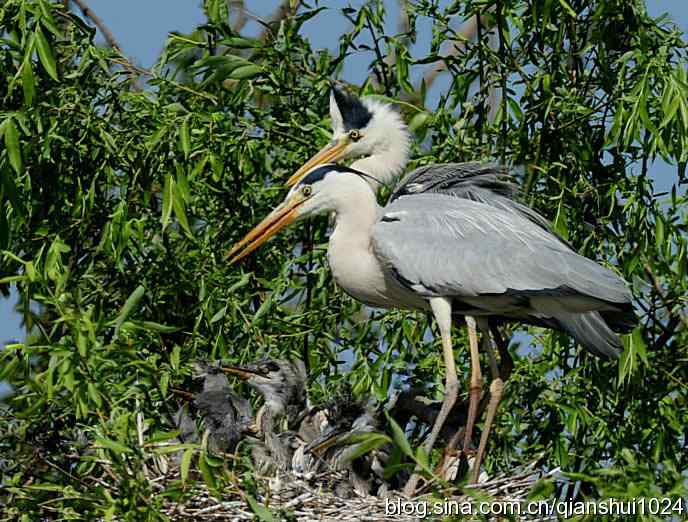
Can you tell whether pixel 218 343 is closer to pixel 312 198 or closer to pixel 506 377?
pixel 312 198

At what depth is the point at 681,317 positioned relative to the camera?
20.7 ft

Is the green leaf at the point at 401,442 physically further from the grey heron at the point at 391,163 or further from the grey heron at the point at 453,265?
the grey heron at the point at 391,163

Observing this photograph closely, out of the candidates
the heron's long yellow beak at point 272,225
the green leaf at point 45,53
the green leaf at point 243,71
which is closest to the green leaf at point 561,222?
the heron's long yellow beak at point 272,225

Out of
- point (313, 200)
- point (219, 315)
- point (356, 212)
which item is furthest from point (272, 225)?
point (219, 315)

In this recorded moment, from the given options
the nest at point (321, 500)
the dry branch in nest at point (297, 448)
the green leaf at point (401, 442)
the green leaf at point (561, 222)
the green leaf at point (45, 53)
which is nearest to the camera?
the green leaf at point (401, 442)

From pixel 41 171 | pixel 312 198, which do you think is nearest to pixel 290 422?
pixel 312 198

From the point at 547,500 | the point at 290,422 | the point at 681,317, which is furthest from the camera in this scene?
the point at 681,317

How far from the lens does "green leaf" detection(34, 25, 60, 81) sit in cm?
568

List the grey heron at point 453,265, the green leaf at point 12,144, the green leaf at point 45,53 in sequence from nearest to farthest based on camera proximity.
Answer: the green leaf at point 12,144 → the green leaf at point 45,53 → the grey heron at point 453,265

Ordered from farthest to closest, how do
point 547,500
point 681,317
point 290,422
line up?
point 681,317, point 290,422, point 547,500

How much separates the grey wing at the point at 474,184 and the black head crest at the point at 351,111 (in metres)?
0.60

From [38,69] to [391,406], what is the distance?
171cm

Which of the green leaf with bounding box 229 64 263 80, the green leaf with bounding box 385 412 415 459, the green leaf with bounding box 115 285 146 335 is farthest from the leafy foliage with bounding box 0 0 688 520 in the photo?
the green leaf with bounding box 385 412 415 459

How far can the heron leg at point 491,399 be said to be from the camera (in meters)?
5.89
